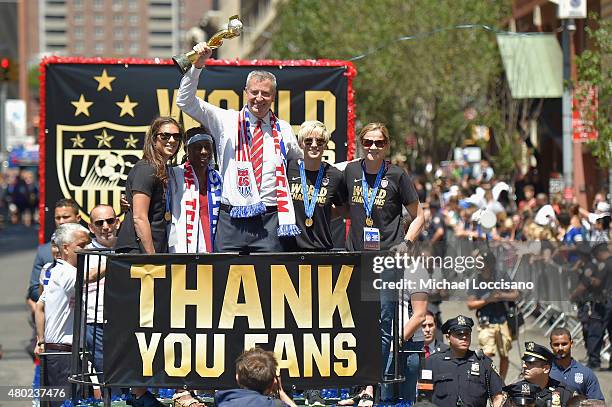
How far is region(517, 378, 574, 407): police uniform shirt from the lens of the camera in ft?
29.3

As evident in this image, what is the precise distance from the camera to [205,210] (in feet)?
27.3

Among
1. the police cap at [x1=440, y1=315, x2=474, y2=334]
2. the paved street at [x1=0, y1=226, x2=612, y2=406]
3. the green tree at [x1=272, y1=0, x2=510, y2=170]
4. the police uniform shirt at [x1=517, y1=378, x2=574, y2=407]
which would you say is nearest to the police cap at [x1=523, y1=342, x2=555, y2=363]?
the police uniform shirt at [x1=517, y1=378, x2=574, y2=407]

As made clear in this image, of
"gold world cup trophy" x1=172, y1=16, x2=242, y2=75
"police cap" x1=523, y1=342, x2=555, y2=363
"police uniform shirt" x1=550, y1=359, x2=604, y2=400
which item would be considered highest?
"gold world cup trophy" x1=172, y1=16, x2=242, y2=75

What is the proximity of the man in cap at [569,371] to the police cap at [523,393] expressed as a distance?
0.88 metres

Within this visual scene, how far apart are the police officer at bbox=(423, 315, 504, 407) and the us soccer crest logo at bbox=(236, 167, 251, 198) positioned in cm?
189

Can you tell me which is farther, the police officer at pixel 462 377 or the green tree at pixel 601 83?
the green tree at pixel 601 83

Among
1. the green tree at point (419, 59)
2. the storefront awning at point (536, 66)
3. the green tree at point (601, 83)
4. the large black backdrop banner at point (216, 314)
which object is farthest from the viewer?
the green tree at point (419, 59)

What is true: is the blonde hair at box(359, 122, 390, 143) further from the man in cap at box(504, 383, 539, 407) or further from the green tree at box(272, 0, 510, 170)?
the green tree at box(272, 0, 510, 170)

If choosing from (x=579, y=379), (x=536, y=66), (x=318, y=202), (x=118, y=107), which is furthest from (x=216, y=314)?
(x=536, y=66)

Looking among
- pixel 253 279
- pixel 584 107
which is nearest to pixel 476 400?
pixel 253 279

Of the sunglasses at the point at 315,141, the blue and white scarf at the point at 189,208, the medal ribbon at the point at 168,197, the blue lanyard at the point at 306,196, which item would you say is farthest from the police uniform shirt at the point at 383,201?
the medal ribbon at the point at 168,197

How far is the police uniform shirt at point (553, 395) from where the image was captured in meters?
8.92

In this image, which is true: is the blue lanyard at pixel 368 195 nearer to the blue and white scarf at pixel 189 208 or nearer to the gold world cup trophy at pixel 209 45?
the blue and white scarf at pixel 189 208

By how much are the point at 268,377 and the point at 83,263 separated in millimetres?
1598
